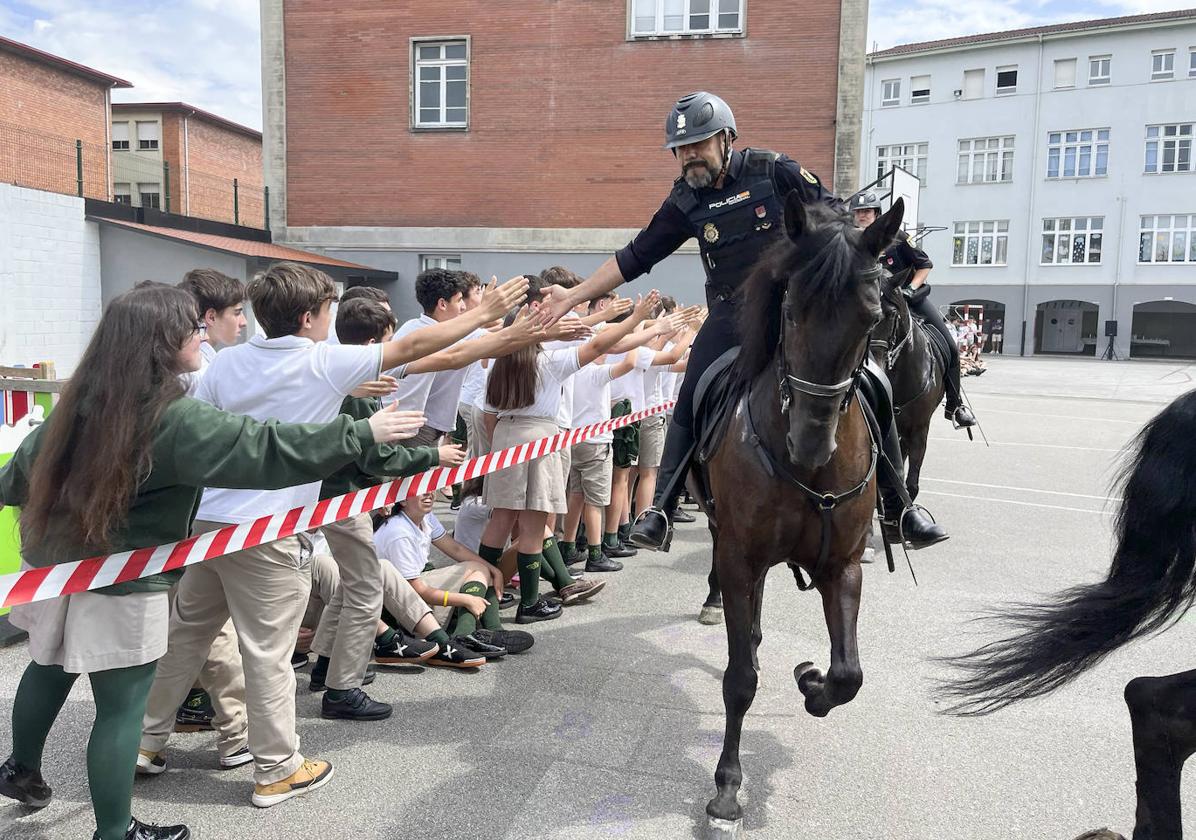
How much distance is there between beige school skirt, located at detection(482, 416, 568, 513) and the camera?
5.71m

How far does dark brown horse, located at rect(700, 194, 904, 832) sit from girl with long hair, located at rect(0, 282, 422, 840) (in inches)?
63.1

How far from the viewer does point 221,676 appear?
385 centimetres

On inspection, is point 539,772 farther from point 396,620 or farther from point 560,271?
point 560,271

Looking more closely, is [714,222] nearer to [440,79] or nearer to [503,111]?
[503,111]

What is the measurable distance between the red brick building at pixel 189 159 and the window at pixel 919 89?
34.6m

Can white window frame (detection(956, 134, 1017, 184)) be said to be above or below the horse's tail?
above

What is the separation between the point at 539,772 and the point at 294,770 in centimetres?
101

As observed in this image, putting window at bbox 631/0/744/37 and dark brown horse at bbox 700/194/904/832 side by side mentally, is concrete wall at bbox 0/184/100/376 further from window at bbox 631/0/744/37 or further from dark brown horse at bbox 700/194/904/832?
dark brown horse at bbox 700/194/904/832

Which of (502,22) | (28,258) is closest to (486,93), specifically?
(502,22)

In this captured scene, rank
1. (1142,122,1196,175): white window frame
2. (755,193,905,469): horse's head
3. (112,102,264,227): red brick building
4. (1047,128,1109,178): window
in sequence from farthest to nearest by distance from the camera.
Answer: (1047,128,1109,178): window, (1142,122,1196,175): white window frame, (112,102,264,227): red brick building, (755,193,905,469): horse's head

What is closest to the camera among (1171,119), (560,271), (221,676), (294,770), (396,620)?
(294,770)

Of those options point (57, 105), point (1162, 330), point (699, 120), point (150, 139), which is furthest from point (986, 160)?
point (699, 120)

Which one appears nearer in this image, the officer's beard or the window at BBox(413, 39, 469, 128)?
the officer's beard

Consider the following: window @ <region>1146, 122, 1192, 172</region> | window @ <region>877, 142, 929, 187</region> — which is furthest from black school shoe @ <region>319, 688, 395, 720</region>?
window @ <region>1146, 122, 1192, 172</region>
